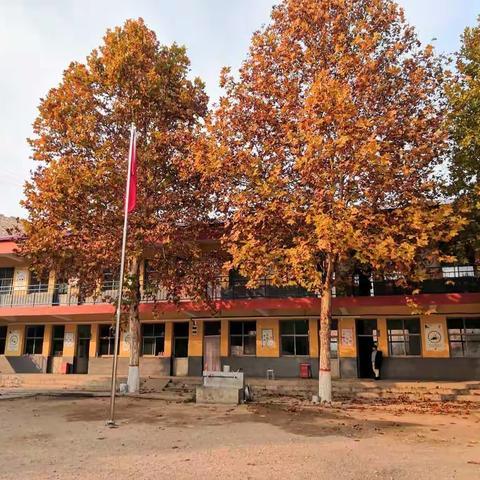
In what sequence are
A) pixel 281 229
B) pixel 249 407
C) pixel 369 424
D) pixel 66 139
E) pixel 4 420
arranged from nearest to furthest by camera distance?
pixel 369 424 → pixel 4 420 → pixel 249 407 → pixel 281 229 → pixel 66 139

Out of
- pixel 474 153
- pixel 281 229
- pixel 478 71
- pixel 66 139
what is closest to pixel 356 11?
pixel 478 71

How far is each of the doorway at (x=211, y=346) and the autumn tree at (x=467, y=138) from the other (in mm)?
12694

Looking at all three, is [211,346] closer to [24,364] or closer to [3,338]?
[24,364]

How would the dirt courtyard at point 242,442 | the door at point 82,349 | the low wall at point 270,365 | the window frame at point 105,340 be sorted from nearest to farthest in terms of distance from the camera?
the dirt courtyard at point 242,442
the low wall at point 270,365
the window frame at point 105,340
the door at point 82,349

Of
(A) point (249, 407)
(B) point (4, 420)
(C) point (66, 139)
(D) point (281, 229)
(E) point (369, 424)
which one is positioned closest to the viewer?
(E) point (369, 424)

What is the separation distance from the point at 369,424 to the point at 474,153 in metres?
10.5

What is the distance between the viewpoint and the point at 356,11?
1730cm

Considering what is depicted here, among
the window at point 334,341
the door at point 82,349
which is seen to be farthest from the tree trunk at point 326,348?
the door at point 82,349

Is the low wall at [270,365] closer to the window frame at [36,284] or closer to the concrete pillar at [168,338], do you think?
the concrete pillar at [168,338]

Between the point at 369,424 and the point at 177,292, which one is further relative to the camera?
the point at 177,292

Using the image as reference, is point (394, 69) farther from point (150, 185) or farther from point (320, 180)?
point (150, 185)

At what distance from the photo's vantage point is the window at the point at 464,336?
22.2 m

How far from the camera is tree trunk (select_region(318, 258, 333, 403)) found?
16.8 metres

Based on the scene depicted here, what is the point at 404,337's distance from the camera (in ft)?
76.3
